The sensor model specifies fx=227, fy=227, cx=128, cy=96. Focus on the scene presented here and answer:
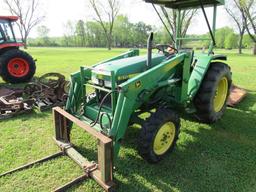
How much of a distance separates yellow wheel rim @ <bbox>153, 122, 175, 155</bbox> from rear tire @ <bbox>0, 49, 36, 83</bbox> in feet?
21.8

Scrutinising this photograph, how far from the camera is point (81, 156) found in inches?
120

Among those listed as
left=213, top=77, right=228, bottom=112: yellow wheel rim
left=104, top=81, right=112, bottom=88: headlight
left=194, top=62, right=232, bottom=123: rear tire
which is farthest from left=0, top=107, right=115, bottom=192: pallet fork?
left=213, top=77, right=228, bottom=112: yellow wheel rim

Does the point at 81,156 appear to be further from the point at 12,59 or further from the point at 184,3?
the point at 12,59

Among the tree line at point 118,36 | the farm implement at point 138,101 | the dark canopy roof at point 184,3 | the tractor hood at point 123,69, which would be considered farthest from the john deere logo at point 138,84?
the tree line at point 118,36

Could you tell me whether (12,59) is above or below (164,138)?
above

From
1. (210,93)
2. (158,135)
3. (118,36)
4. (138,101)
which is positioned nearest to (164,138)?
(158,135)

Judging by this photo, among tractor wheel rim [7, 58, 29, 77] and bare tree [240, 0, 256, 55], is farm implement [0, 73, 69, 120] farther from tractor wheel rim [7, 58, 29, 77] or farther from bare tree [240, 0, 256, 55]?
bare tree [240, 0, 256, 55]

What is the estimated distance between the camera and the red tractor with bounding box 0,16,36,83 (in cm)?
781

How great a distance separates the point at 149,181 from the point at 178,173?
1.37ft

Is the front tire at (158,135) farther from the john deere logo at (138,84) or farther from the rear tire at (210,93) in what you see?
the rear tire at (210,93)

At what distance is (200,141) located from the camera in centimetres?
375

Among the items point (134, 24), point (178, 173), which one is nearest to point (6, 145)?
point (178, 173)

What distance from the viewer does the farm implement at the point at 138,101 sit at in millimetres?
2670

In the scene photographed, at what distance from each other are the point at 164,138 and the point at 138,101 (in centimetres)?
66
